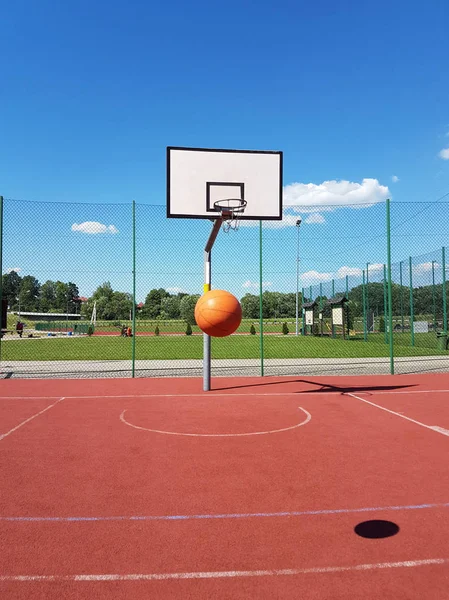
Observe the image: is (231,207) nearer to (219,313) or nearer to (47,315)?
(219,313)

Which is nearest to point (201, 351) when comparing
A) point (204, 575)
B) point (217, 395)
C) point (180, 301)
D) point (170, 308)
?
point (170, 308)

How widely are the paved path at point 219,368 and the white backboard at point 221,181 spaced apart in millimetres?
4659

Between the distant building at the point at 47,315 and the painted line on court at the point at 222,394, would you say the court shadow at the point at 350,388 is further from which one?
the distant building at the point at 47,315

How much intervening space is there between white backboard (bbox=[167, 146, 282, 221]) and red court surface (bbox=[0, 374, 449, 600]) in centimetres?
429

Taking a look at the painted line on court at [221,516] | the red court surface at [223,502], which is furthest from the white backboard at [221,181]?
the painted line on court at [221,516]

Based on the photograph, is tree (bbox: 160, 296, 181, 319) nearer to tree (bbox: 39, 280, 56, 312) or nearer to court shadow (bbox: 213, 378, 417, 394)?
tree (bbox: 39, 280, 56, 312)

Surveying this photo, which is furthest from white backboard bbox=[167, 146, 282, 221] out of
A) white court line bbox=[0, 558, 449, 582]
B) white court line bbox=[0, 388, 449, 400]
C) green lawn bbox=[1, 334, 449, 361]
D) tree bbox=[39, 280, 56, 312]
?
tree bbox=[39, 280, 56, 312]

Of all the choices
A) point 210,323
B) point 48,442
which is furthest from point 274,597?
point 210,323

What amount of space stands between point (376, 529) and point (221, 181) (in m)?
7.78

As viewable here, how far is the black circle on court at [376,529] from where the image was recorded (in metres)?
3.39

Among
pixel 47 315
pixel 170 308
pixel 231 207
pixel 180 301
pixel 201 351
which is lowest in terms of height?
pixel 201 351

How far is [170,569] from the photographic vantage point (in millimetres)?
2971

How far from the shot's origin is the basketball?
791 centimetres

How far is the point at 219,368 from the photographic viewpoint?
1408cm
